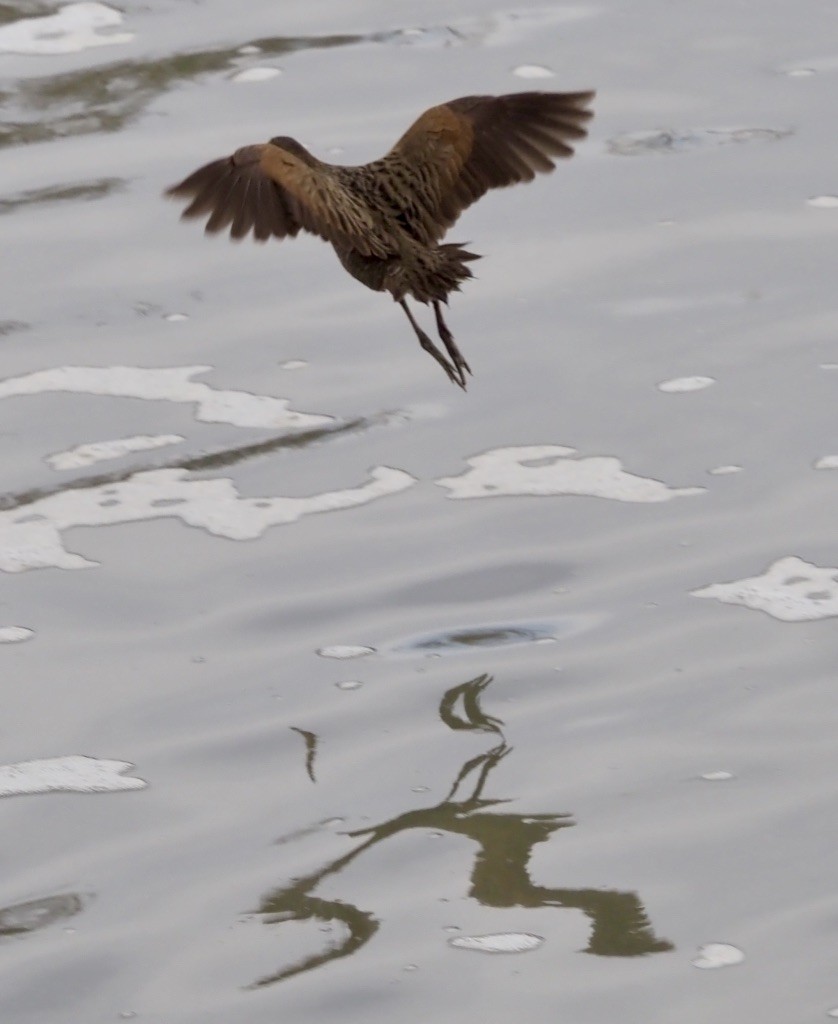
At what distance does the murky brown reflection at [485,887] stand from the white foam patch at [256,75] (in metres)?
3.19

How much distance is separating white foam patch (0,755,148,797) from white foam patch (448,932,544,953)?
765 mm

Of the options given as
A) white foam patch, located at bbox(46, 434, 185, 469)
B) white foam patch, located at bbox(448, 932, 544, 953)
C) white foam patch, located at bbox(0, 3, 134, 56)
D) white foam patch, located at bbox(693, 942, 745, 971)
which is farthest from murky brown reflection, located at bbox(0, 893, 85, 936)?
white foam patch, located at bbox(0, 3, 134, 56)

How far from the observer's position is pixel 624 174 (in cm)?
561

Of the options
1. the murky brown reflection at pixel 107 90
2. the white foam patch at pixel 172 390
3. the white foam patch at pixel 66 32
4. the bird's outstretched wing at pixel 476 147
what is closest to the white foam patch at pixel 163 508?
the white foam patch at pixel 172 390

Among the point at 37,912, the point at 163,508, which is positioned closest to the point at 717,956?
the point at 37,912

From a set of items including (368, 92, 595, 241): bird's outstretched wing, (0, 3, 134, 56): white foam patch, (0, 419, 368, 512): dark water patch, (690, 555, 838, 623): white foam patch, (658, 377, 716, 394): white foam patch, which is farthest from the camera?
(0, 3, 134, 56): white foam patch

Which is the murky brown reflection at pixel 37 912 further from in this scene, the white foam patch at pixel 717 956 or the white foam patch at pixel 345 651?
the white foam patch at pixel 717 956

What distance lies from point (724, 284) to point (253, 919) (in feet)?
8.53

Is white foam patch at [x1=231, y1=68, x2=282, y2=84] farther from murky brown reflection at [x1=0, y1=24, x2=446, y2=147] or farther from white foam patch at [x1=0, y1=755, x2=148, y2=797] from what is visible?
white foam patch at [x1=0, y1=755, x2=148, y2=797]

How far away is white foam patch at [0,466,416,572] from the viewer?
4.32 m

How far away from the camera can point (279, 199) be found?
12.9 ft

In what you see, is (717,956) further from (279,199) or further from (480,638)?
(279,199)

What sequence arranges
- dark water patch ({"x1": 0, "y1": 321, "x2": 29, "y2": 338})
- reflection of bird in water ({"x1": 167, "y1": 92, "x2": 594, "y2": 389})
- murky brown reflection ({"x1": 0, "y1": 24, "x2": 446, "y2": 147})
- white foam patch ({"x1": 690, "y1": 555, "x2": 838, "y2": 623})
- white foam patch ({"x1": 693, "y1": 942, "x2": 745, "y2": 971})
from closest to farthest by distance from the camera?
white foam patch ({"x1": 693, "y1": 942, "x2": 745, "y2": 971}) < reflection of bird in water ({"x1": 167, "y1": 92, "x2": 594, "y2": 389}) < white foam patch ({"x1": 690, "y1": 555, "x2": 838, "y2": 623}) < dark water patch ({"x1": 0, "y1": 321, "x2": 29, "y2": 338}) < murky brown reflection ({"x1": 0, "y1": 24, "x2": 446, "y2": 147})

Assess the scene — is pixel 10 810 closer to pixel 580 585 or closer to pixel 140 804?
pixel 140 804
